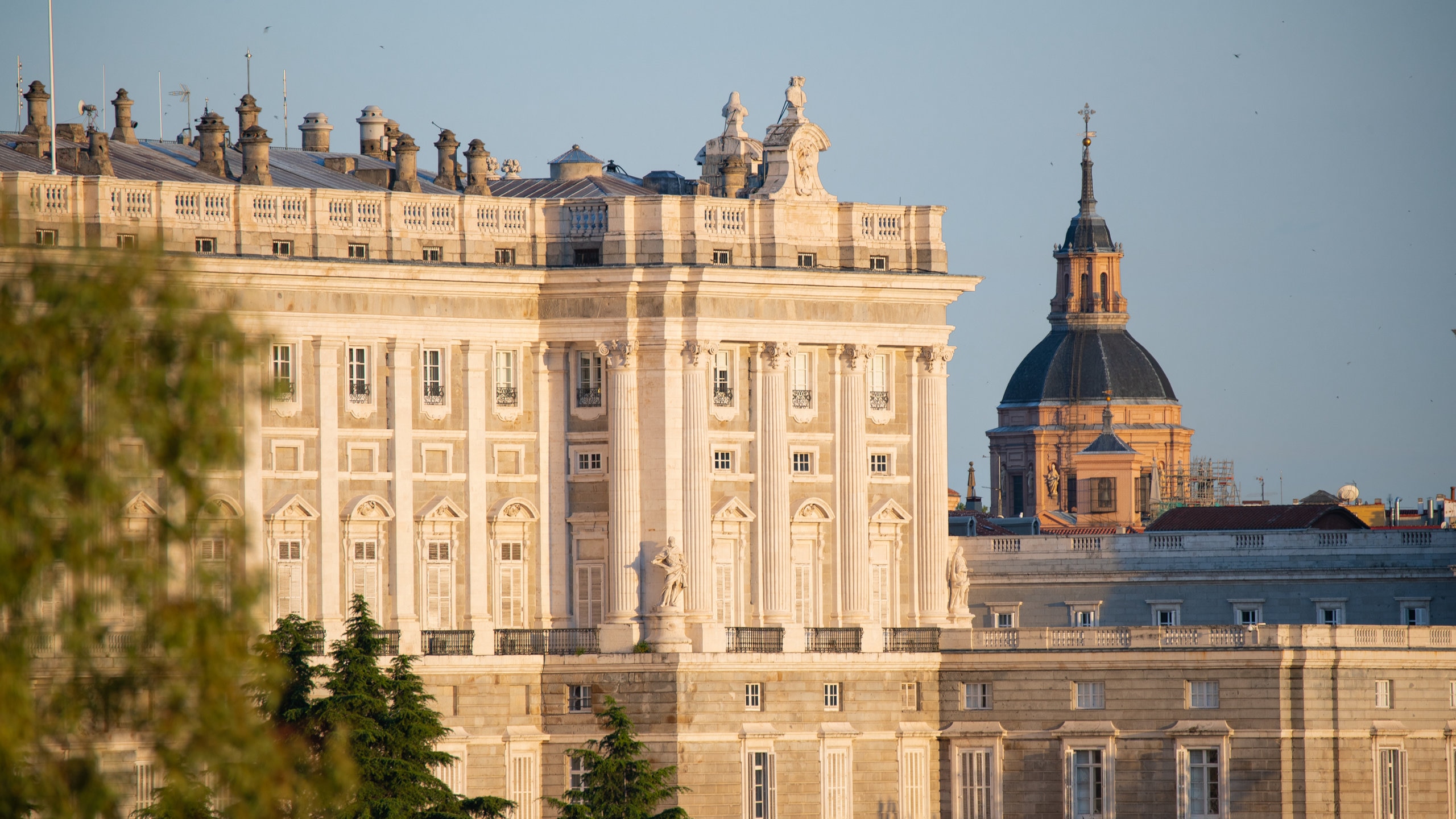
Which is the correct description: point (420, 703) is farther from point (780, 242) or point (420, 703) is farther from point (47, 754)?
point (47, 754)

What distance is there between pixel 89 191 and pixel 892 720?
26554 mm

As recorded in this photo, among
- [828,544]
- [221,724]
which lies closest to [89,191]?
[828,544]

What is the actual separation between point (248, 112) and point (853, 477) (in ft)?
68.3

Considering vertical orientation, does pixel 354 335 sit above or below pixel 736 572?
above

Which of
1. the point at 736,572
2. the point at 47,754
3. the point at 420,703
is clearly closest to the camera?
the point at 47,754

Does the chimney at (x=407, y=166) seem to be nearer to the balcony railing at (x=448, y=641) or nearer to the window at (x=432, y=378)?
the window at (x=432, y=378)

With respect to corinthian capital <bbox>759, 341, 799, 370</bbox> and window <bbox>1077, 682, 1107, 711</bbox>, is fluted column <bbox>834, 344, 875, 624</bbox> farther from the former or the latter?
window <bbox>1077, 682, 1107, 711</bbox>

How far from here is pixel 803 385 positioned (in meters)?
104

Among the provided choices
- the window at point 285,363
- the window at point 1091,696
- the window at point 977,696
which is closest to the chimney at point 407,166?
the window at point 285,363

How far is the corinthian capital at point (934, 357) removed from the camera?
105188mm

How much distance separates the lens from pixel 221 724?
4172cm

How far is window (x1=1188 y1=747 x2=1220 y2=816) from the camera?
98.8 meters

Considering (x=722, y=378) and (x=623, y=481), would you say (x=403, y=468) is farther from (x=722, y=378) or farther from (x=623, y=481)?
(x=722, y=378)

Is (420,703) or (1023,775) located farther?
(1023,775)
